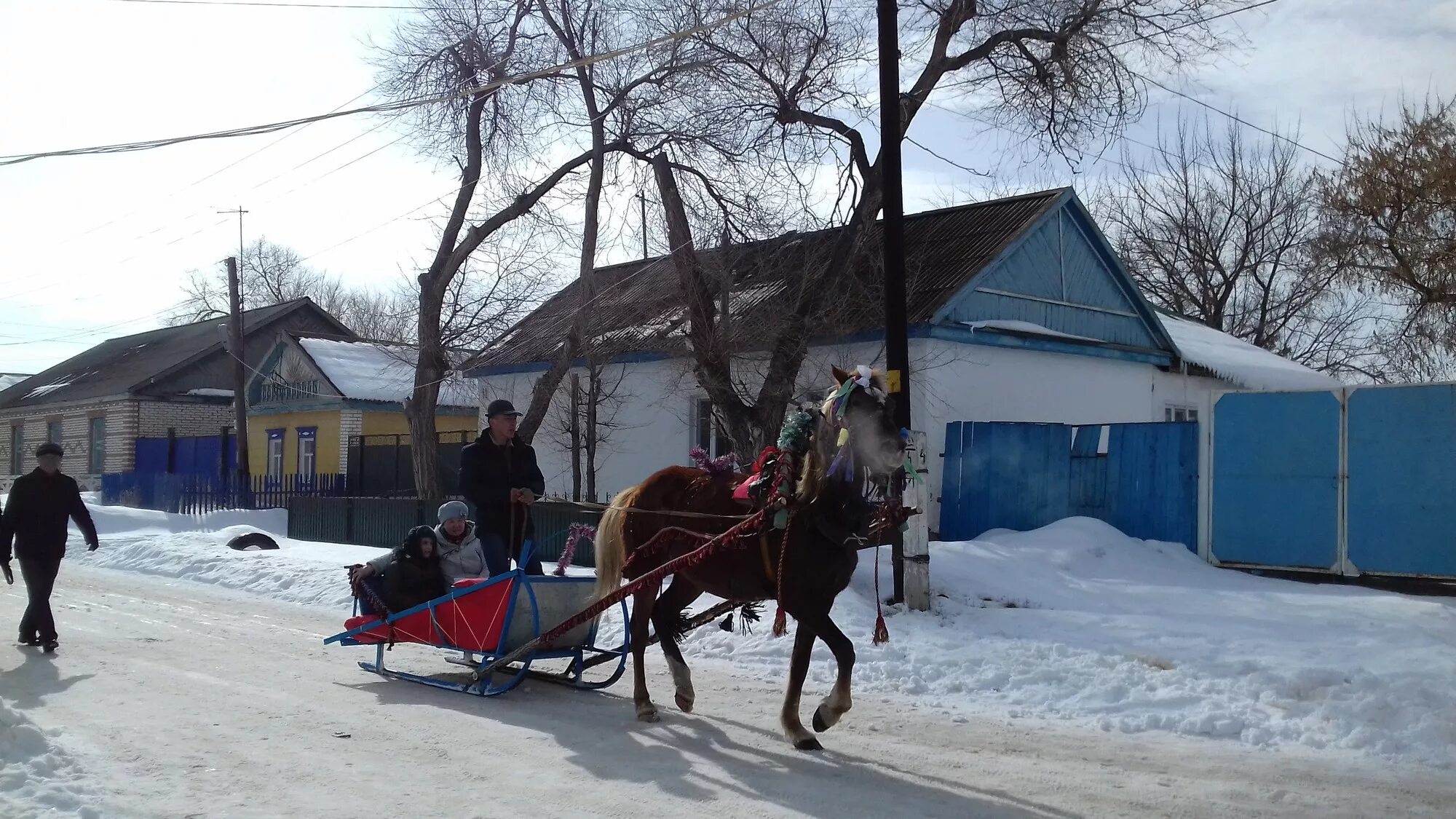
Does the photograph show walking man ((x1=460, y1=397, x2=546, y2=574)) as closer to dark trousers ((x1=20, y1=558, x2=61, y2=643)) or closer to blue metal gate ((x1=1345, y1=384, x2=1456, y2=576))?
dark trousers ((x1=20, y1=558, x2=61, y2=643))

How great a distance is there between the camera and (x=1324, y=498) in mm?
12867

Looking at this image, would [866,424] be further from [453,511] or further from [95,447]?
[95,447]

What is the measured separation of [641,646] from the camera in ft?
25.2

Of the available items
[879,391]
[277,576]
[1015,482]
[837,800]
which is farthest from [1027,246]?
[837,800]

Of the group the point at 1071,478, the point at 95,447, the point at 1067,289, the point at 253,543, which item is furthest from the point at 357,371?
the point at 1071,478

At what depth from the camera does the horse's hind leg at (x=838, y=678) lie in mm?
6559

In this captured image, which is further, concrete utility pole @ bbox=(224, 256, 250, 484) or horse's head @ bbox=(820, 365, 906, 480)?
concrete utility pole @ bbox=(224, 256, 250, 484)

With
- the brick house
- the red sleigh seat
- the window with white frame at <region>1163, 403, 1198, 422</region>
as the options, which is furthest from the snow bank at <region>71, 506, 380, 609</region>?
the window with white frame at <region>1163, 403, 1198, 422</region>

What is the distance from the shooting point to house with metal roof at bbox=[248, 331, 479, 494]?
1204 inches

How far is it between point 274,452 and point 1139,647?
108 ft

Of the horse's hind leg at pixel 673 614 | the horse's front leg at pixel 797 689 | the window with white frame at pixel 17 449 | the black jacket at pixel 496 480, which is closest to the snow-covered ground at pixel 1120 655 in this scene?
the horse's hind leg at pixel 673 614

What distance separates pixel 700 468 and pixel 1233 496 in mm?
8242

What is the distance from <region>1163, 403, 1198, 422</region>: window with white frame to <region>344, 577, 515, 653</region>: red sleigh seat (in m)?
17.3

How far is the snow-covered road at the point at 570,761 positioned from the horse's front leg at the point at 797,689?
104 millimetres
